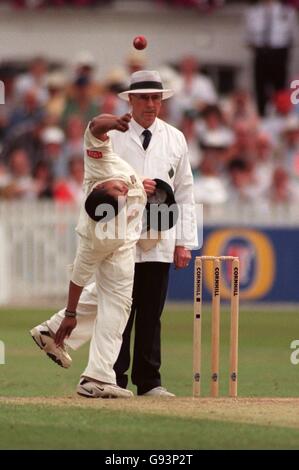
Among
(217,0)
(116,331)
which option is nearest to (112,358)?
(116,331)

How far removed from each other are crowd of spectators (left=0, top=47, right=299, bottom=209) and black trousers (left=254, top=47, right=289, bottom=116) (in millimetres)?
703

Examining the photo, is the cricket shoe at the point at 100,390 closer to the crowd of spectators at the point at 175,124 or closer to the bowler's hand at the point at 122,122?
the bowler's hand at the point at 122,122

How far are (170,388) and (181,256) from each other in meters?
1.50

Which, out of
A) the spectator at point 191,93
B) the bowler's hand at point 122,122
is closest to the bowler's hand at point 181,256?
the bowler's hand at point 122,122

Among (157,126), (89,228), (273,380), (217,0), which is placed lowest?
(273,380)

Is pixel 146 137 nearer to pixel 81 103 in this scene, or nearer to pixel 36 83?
pixel 81 103

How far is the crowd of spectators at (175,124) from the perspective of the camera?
19828 mm

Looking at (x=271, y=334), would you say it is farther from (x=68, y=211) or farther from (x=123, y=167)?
(x=123, y=167)

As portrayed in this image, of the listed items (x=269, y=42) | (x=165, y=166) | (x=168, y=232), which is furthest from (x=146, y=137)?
(x=269, y=42)

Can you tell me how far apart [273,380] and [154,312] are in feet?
6.88

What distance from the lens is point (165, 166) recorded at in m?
10.1

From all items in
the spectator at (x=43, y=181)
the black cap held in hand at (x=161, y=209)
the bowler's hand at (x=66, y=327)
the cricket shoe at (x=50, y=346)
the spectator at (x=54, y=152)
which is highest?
the spectator at (x=54, y=152)

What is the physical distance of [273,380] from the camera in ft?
39.3

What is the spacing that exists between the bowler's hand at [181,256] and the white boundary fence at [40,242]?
9.09 metres
